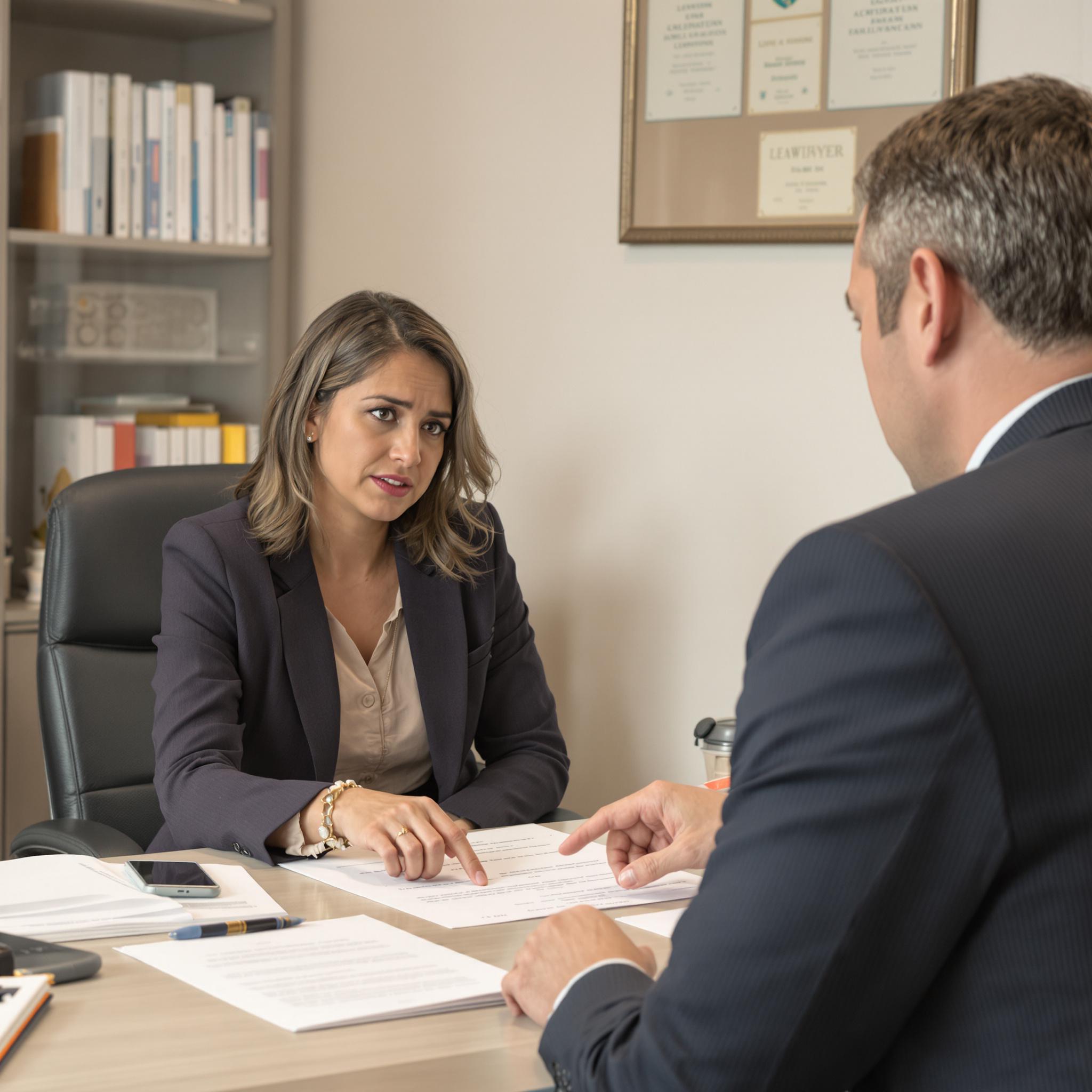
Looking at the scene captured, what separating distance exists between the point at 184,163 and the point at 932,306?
260 centimetres

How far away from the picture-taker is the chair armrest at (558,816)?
6.33 ft

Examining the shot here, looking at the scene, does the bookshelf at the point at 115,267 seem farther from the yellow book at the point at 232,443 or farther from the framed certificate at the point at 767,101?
the framed certificate at the point at 767,101

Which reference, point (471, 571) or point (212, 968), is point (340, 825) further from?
point (471, 571)

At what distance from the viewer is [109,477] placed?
2.18 metres

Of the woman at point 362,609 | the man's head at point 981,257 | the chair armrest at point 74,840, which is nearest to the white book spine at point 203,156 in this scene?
the woman at point 362,609

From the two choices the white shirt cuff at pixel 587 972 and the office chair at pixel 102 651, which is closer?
the white shirt cuff at pixel 587 972

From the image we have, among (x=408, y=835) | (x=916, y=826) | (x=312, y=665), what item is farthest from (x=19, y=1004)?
(x=312, y=665)

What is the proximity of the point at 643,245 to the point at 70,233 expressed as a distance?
Result: 129 cm

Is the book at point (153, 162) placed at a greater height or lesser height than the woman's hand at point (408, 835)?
greater

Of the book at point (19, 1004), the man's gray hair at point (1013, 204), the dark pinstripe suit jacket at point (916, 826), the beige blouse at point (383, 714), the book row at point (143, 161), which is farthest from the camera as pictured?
the book row at point (143, 161)

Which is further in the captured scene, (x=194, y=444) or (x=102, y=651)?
(x=194, y=444)

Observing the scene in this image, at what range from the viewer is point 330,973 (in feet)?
3.74

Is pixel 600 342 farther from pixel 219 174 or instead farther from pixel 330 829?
pixel 330 829

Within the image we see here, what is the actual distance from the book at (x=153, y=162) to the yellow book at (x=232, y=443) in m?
0.47
